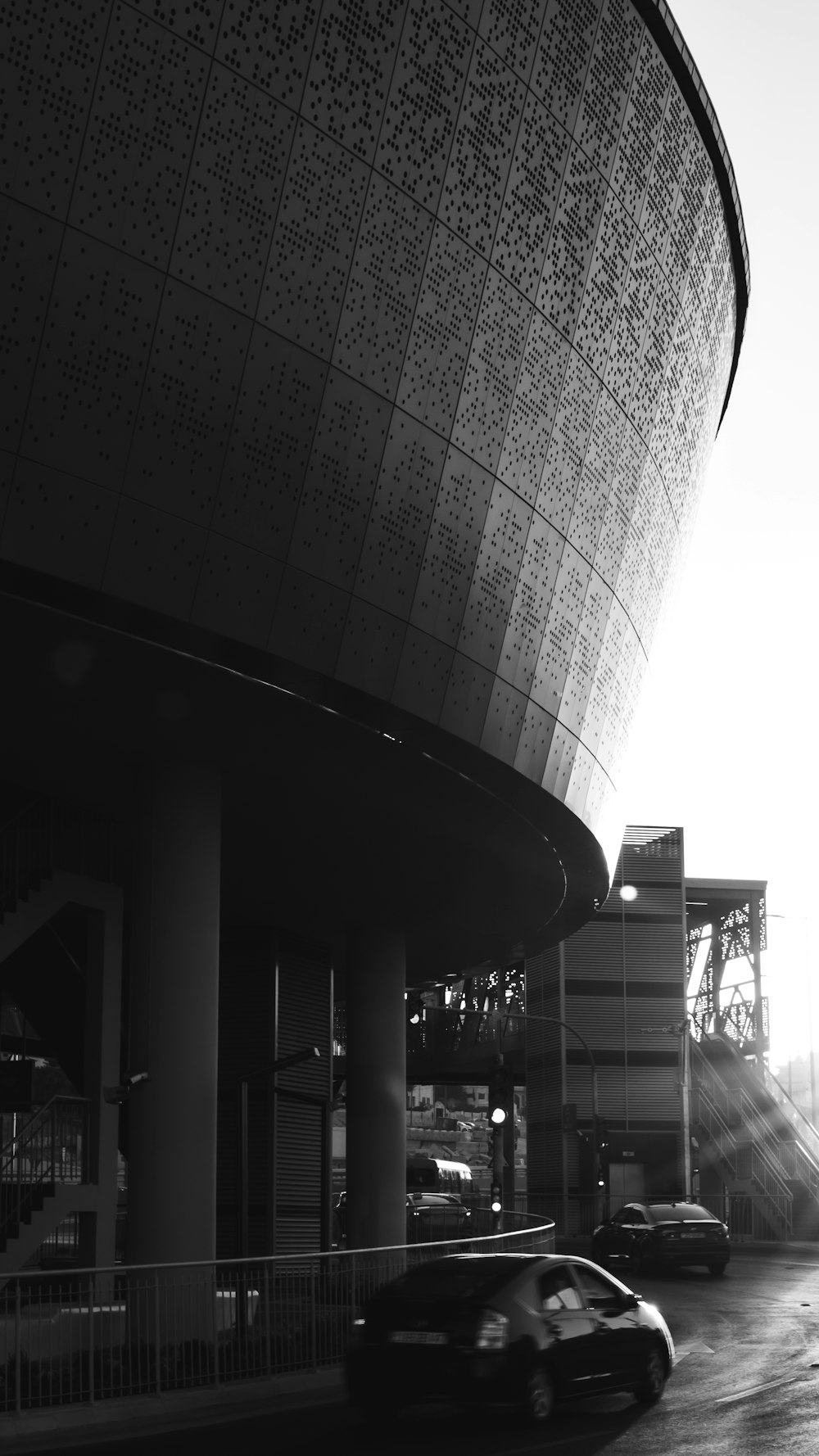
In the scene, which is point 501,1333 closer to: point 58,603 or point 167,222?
point 58,603

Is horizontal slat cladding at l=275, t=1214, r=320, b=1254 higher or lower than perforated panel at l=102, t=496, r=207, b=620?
lower

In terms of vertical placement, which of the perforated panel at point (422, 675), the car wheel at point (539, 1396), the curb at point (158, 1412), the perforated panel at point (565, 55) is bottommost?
the curb at point (158, 1412)

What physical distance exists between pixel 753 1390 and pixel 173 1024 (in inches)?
278

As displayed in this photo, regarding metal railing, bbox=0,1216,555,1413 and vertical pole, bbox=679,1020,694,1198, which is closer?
metal railing, bbox=0,1216,555,1413

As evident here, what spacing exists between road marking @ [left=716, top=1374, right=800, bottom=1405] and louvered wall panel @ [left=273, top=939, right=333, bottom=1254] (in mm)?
14414

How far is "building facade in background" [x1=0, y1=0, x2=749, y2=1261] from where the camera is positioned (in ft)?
45.2

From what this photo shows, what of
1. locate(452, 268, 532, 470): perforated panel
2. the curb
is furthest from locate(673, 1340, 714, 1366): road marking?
locate(452, 268, 532, 470): perforated panel

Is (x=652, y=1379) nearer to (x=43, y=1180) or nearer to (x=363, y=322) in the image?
(x=43, y=1180)

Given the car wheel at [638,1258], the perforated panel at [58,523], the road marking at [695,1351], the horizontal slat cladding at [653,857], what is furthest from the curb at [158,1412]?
the horizontal slat cladding at [653,857]

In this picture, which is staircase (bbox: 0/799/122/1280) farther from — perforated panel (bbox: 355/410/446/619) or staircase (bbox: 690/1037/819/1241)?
staircase (bbox: 690/1037/819/1241)

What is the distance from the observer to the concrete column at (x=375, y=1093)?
28.9 metres

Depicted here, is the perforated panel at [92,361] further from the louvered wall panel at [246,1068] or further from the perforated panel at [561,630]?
the louvered wall panel at [246,1068]

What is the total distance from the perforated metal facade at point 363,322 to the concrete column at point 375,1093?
8.62 m

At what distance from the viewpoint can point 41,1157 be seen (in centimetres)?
1920
